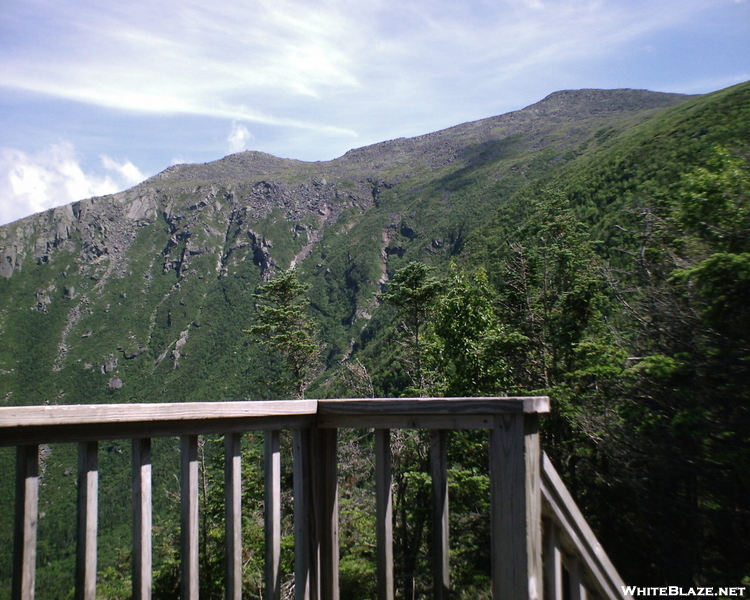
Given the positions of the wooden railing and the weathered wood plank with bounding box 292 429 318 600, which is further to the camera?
the weathered wood plank with bounding box 292 429 318 600

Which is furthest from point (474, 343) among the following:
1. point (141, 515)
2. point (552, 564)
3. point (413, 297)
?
point (141, 515)

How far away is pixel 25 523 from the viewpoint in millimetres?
1222

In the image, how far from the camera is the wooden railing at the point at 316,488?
1.30 meters

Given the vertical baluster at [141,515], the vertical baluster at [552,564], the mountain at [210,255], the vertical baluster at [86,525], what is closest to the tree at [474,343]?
the vertical baluster at [552,564]

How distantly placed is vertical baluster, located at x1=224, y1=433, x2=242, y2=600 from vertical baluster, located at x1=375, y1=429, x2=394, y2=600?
1.43 feet

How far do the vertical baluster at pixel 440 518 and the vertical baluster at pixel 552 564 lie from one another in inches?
12.1

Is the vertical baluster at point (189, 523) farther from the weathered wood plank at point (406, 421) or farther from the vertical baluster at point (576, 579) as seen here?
the vertical baluster at point (576, 579)

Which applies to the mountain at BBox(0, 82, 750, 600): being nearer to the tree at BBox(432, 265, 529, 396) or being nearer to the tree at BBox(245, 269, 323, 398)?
the tree at BBox(432, 265, 529, 396)

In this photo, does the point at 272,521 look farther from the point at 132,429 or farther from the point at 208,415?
the point at 132,429

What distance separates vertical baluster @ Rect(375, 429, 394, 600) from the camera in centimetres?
179

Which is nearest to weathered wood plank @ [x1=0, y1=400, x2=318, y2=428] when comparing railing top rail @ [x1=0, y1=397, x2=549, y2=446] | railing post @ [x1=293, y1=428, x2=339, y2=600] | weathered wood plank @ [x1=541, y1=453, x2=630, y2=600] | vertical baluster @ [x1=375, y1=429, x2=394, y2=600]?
railing top rail @ [x1=0, y1=397, x2=549, y2=446]

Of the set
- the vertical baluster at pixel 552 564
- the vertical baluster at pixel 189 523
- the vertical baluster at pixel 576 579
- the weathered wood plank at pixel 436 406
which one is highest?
the weathered wood plank at pixel 436 406

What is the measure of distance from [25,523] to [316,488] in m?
0.95

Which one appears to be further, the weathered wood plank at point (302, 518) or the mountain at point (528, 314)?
the mountain at point (528, 314)
